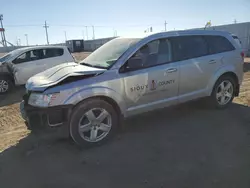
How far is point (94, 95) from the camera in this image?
11.9 ft

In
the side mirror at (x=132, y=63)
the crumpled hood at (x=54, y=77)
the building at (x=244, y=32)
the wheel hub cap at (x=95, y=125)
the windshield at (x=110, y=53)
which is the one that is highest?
the building at (x=244, y=32)

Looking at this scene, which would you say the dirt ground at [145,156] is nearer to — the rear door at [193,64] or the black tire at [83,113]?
the black tire at [83,113]

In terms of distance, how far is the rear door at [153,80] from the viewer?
3.98 m

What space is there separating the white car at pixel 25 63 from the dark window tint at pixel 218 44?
21.3 ft

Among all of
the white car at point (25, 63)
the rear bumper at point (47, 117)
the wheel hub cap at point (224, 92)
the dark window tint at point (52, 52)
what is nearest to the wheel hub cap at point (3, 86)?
the white car at point (25, 63)

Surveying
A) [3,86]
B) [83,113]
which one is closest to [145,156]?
[83,113]

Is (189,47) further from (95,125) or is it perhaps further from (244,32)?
(244,32)

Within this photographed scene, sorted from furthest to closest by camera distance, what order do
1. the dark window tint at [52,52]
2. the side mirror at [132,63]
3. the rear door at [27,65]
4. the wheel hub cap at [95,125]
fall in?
the dark window tint at [52,52]
the rear door at [27,65]
the side mirror at [132,63]
the wheel hub cap at [95,125]

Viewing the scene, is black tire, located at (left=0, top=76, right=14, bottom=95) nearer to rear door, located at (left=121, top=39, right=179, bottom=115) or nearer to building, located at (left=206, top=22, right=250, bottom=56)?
rear door, located at (left=121, top=39, right=179, bottom=115)

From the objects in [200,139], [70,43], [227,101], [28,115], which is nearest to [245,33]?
[227,101]

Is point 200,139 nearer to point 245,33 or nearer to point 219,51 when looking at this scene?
point 219,51

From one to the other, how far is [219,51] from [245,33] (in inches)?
708

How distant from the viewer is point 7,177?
3.11 m

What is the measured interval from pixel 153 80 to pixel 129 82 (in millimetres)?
478
